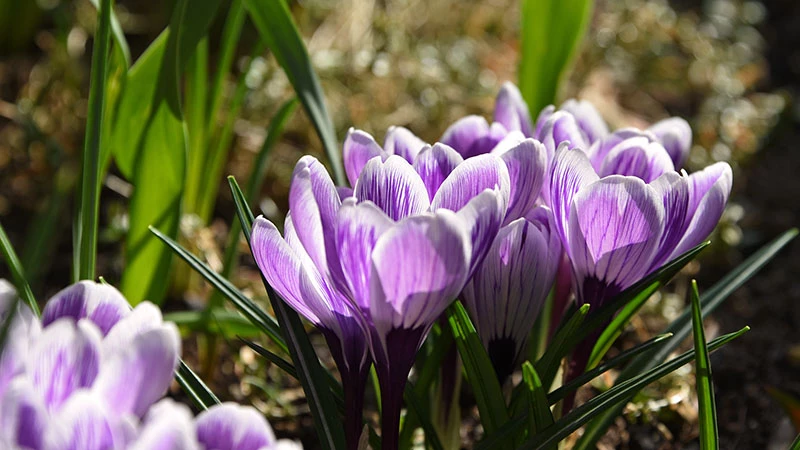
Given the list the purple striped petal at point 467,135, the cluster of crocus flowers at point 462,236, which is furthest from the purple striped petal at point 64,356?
the purple striped petal at point 467,135

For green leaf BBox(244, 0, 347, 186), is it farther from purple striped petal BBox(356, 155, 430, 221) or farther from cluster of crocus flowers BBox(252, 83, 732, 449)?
purple striped petal BBox(356, 155, 430, 221)

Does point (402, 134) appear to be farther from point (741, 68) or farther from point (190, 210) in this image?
point (741, 68)

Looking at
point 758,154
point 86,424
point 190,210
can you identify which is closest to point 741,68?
point 758,154

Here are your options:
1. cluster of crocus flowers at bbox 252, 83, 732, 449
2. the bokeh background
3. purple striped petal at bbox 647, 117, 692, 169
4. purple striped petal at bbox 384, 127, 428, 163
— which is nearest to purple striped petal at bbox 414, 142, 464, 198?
cluster of crocus flowers at bbox 252, 83, 732, 449

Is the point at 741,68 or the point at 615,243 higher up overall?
the point at 741,68

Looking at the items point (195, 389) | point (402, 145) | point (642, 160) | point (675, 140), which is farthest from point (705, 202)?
point (195, 389)

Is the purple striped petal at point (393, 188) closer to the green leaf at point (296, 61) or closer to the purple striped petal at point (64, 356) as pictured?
the purple striped petal at point (64, 356)
